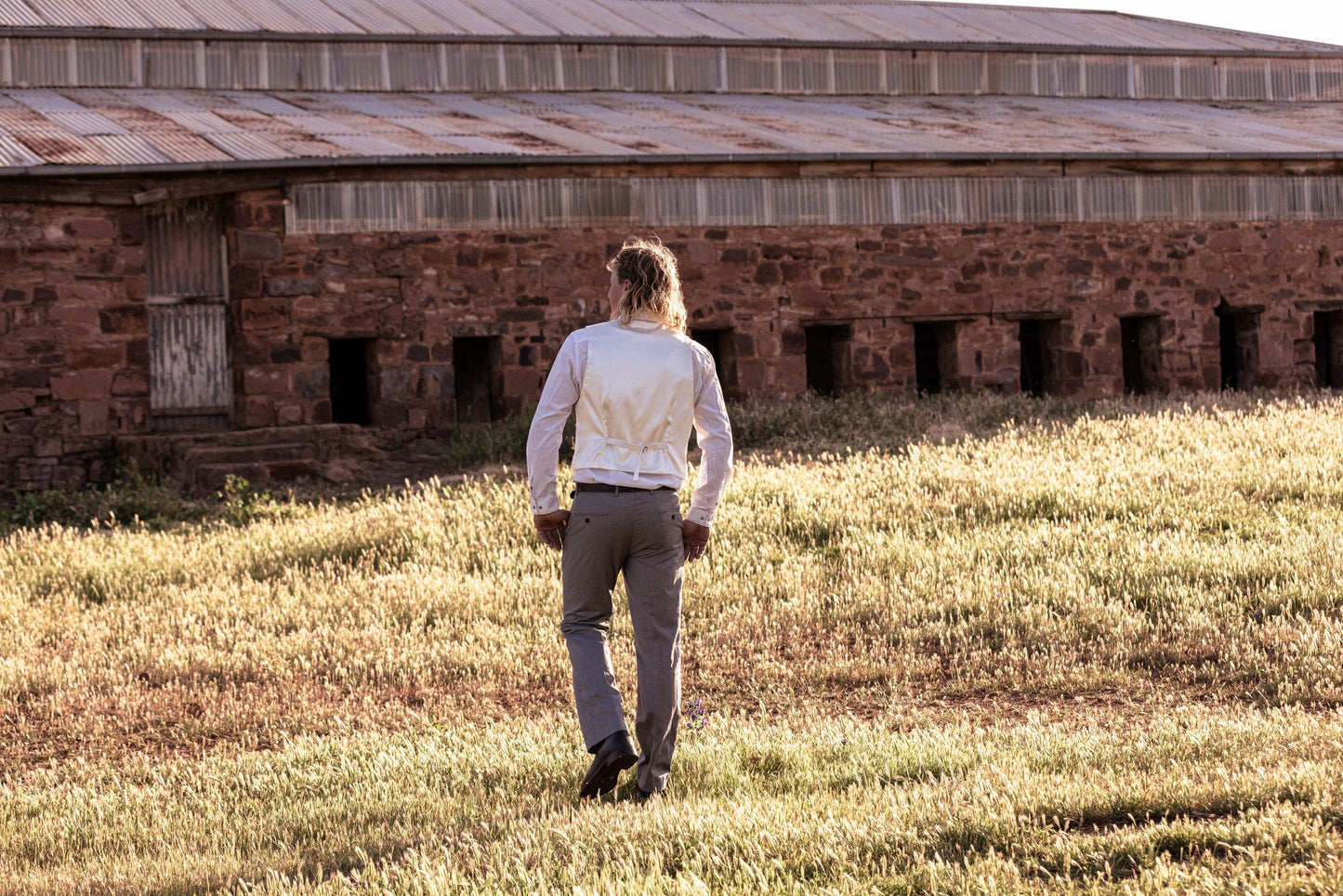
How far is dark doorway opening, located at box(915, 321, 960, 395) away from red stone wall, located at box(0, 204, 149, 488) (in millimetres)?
9026

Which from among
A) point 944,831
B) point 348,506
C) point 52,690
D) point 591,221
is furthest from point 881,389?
point 944,831

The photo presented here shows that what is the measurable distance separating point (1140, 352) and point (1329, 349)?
122 inches

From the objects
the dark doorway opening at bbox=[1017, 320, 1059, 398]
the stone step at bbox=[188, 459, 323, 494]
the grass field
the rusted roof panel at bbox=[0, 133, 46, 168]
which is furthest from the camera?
the dark doorway opening at bbox=[1017, 320, 1059, 398]

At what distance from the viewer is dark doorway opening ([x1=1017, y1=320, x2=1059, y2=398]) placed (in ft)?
60.0

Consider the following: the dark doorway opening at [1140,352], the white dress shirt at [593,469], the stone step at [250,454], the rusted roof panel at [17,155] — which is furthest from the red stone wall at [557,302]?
the white dress shirt at [593,469]

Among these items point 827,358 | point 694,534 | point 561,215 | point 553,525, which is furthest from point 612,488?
point 827,358

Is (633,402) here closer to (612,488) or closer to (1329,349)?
(612,488)

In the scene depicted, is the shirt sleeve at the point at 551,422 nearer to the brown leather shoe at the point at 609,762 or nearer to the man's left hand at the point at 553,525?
the man's left hand at the point at 553,525

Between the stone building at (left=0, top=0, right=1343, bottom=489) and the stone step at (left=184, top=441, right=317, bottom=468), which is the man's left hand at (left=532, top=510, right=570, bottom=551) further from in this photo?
the stone building at (left=0, top=0, right=1343, bottom=489)

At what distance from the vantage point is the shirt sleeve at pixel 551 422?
4816 mm

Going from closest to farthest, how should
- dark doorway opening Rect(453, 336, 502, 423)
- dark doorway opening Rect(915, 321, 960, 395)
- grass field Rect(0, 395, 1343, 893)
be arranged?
grass field Rect(0, 395, 1343, 893) < dark doorway opening Rect(453, 336, 502, 423) < dark doorway opening Rect(915, 321, 960, 395)

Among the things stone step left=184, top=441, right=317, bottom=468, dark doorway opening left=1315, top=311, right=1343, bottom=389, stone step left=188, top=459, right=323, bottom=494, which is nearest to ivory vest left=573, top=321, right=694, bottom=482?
stone step left=188, top=459, right=323, bottom=494

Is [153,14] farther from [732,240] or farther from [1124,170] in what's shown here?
[1124,170]

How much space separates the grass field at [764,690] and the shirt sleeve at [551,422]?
1.04 meters
